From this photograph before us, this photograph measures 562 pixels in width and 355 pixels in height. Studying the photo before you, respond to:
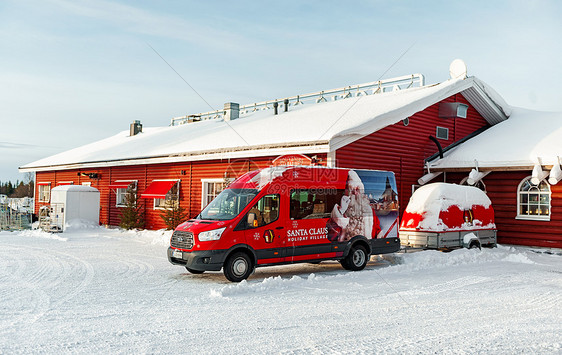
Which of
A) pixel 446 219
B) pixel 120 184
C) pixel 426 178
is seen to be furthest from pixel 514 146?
pixel 120 184

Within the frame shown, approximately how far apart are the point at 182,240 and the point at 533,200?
11.8 meters

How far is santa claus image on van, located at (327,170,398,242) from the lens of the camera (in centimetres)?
1187

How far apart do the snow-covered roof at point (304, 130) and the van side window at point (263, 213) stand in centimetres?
427

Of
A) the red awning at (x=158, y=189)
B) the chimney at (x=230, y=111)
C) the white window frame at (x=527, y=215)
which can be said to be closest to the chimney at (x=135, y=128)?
the chimney at (x=230, y=111)

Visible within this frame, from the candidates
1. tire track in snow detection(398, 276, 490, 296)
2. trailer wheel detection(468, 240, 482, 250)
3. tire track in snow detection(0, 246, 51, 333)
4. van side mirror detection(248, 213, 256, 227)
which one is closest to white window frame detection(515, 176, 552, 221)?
trailer wheel detection(468, 240, 482, 250)

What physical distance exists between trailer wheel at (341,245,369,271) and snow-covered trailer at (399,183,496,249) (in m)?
2.77

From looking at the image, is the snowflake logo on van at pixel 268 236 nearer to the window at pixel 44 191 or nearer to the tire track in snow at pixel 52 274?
the tire track in snow at pixel 52 274

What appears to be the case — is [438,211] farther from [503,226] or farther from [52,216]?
[52,216]

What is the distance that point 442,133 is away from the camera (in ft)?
64.2

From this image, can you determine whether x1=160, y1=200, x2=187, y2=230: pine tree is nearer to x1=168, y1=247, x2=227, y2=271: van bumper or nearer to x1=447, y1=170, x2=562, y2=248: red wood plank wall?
x1=168, y1=247, x2=227, y2=271: van bumper

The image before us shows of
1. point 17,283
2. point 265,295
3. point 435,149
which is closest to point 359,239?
point 265,295

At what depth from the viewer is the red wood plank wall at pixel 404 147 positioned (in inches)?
632

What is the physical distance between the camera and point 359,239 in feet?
39.5

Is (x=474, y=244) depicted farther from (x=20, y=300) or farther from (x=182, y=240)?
(x=20, y=300)
